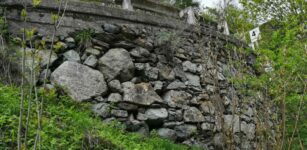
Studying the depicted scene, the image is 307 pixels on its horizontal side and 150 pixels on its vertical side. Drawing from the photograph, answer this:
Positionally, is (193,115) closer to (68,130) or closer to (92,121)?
(92,121)

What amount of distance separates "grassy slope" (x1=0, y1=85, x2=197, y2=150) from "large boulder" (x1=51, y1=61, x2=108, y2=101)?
0.18m

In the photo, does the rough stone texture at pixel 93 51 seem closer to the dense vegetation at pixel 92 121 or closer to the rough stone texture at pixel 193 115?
the dense vegetation at pixel 92 121

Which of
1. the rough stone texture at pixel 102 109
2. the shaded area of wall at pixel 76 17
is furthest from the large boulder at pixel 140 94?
the shaded area of wall at pixel 76 17

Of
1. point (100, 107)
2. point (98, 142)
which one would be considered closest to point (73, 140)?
point (98, 142)

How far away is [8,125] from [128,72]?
6.75 ft

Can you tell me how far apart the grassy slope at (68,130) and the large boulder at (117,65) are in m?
0.66

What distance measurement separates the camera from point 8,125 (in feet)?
8.87

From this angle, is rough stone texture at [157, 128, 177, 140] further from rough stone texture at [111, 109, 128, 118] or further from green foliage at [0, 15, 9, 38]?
green foliage at [0, 15, 9, 38]

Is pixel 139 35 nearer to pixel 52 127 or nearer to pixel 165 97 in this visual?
pixel 165 97

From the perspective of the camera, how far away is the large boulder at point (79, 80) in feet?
13.2

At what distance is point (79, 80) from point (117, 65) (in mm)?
603

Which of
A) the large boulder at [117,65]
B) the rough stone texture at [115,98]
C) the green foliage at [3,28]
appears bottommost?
the rough stone texture at [115,98]

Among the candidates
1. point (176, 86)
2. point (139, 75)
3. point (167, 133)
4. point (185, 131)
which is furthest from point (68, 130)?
point (176, 86)

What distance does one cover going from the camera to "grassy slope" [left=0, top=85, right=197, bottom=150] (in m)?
2.69
